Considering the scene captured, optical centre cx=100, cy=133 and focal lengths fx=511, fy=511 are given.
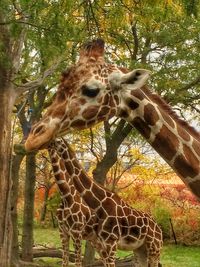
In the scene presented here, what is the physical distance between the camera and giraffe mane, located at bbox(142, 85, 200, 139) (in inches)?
157

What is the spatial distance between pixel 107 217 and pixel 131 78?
5240 millimetres

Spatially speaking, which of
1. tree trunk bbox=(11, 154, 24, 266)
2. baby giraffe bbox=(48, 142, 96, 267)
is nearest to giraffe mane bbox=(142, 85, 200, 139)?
baby giraffe bbox=(48, 142, 96, 267)

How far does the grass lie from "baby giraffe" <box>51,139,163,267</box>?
3861 millimetres

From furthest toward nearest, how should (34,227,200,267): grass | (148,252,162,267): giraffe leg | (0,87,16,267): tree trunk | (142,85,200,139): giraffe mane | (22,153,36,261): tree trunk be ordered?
1. (34,227,200,267): grass
2. (22,153,36,261): tree trunk
3. (148,252,162,267): giraffe leg
4. (0,87,16,267): tree trunk
5. (142,85,200,139): giraffe mane

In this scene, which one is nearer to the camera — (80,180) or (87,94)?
(87,94)

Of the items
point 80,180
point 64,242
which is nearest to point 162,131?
point 80,180

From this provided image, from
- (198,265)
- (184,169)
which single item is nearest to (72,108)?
(184,169)

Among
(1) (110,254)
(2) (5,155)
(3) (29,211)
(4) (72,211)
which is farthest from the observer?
(3) (29,211)

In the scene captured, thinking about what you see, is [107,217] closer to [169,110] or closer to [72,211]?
[72,211]

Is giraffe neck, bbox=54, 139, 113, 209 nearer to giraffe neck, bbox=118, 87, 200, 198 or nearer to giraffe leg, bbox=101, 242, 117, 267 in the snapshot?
giraffe leg, bbox=101, 242, 117, 267

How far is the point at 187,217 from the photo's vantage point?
1903cm

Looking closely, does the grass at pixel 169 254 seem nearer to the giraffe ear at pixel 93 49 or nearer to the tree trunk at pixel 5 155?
the tree trunk at pixel 5 155

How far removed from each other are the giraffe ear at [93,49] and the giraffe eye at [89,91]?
11.9 inches

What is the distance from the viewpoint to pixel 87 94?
369cm
